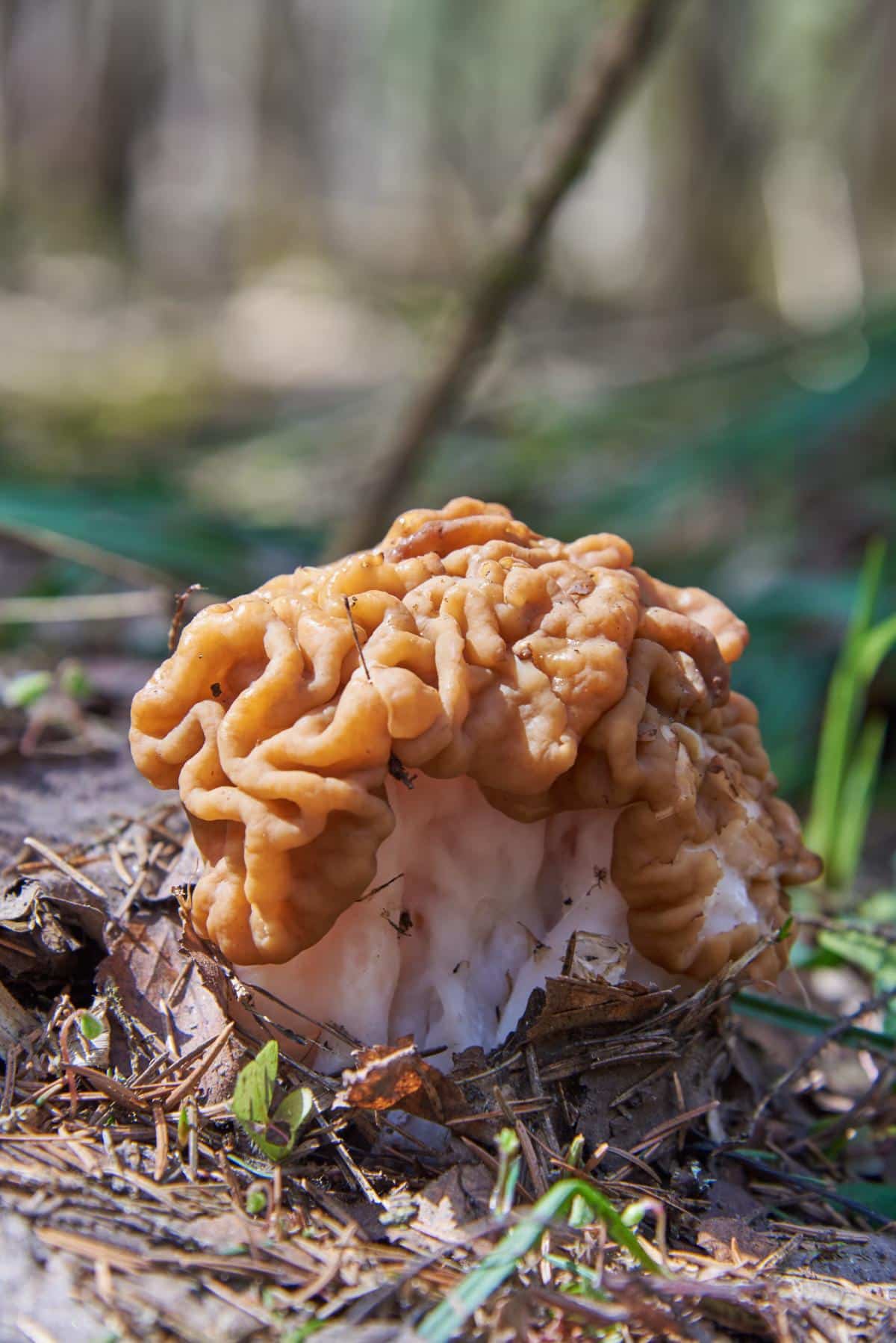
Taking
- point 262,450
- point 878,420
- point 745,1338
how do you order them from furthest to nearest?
point 262,450 → point 878,420 → point 745,1338

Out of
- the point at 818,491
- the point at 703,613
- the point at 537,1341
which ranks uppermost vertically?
the point at 818,491

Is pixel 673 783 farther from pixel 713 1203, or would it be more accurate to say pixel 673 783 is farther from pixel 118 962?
pixel 118 962

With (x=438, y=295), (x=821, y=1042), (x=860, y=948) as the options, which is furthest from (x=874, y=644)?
(x=438, y=295)

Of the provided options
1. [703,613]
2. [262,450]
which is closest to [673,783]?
[703,613]

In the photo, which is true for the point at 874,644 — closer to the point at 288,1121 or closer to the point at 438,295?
the point at 288,1121

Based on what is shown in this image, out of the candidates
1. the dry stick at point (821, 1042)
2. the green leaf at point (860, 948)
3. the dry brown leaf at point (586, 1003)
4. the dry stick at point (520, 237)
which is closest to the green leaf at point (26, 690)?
the dry brown leaf at point (586, 1003)
